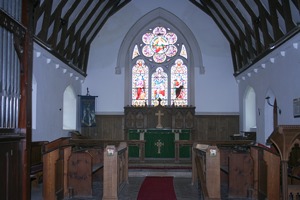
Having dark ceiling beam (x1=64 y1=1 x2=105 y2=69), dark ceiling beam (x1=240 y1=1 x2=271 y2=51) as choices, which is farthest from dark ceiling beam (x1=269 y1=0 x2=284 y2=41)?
dark ceiling beam (x1=64 y1=1 x2=105 y2=69)

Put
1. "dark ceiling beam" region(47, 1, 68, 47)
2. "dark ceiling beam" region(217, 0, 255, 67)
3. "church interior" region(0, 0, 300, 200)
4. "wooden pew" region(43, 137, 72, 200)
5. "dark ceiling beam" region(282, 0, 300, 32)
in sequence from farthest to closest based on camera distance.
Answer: "dark ceiling beam" region(217, 0, 255, 67), "dark ceiling beam" region(47, 1, 68, 47), "dark ceiling beam" region(282, 0, 300, 32), "wooden pew" region(43, 137, 72, 200), "church interior" region(0, 0, 300, 200)

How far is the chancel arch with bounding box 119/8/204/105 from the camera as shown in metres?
16.8

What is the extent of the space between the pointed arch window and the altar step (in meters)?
3.84

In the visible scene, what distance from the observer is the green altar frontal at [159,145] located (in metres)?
15.1

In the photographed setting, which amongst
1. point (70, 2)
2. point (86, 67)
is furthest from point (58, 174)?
point (86, 67)

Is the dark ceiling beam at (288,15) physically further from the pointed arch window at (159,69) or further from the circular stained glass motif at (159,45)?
the circular stained glass motif at (159,45)

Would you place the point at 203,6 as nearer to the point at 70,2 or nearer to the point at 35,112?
the point at 70,2

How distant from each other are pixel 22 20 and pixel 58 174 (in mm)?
2898

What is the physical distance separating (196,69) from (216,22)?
1.96 meters

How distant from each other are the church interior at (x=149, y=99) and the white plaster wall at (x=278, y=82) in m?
0.04

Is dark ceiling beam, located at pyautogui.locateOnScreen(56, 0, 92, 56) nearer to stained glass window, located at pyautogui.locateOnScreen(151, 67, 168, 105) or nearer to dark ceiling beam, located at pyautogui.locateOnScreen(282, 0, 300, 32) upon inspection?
stained glass window, located at pyautogui.locateOnScreen(151, 67, 168, 105)

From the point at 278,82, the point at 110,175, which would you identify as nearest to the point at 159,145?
the point at 278,82

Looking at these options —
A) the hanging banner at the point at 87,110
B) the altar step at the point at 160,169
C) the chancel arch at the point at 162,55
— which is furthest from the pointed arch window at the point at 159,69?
the altar step at the point at 160,169

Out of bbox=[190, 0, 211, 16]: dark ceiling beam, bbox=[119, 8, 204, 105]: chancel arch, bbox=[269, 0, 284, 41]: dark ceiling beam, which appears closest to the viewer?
bbox=[269, 0, 284, 41]: dark ceiling beam
